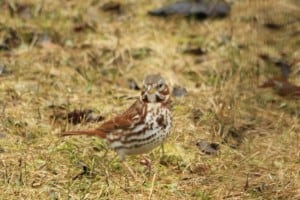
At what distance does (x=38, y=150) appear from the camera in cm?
578

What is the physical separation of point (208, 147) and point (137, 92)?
124cm

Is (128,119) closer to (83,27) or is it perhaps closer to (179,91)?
(179,91)

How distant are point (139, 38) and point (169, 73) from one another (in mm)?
796

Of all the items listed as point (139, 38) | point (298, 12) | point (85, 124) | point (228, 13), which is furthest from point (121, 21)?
point (85, 124)

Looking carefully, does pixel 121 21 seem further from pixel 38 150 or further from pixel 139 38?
pixel 38 150

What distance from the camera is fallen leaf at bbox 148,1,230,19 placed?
8719 mm

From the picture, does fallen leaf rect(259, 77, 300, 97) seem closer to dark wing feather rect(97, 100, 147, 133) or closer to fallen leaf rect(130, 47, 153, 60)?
fallen leaf rect(130, 47, 153, 60)

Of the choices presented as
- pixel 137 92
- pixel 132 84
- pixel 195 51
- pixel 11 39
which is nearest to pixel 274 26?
pixel 195 51

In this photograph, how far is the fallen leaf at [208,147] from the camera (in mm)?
6043

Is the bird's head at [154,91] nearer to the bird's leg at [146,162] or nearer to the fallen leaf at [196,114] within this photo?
the bird's leg at [146,162]

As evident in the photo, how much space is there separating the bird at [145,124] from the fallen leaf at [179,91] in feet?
5.62

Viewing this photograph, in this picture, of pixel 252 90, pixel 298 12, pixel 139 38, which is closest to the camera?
pixel 252 90

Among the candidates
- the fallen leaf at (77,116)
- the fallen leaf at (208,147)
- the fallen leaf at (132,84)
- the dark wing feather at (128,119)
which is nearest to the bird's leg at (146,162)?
the dark wing feather at (128,119)

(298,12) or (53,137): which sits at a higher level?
(298,12)
